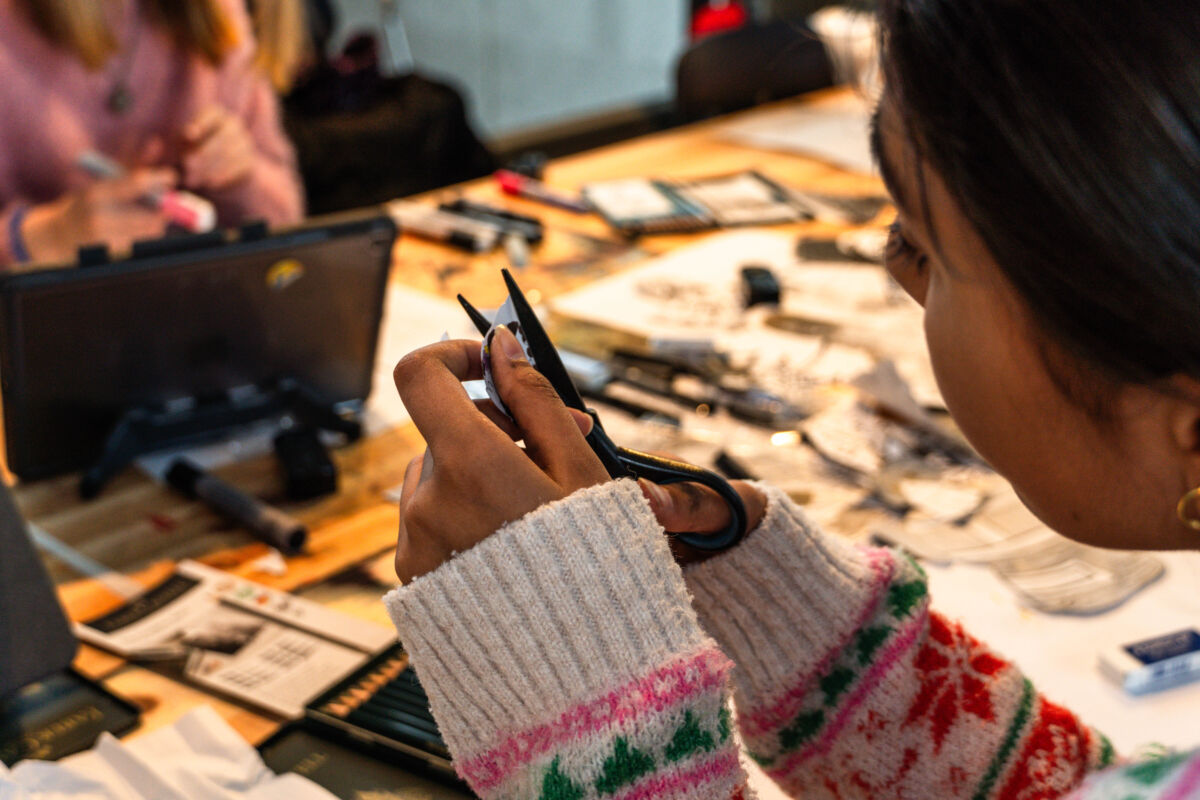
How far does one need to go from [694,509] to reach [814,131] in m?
1.46

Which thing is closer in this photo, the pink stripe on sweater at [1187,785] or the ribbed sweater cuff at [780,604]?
the pink stripe on sweater at [1187,785]

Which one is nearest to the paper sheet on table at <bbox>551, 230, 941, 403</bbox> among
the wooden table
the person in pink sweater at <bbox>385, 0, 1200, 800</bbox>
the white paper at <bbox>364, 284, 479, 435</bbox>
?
the white paper at <bbox>364, 284, 479, 435</bbox>

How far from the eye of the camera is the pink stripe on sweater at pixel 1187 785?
0.36m

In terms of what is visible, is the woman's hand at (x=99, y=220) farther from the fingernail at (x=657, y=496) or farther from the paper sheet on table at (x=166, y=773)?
the fingernail at (x=657, y=496)

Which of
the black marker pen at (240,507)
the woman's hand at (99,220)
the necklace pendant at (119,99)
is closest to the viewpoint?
the black marker pen at (240,507)

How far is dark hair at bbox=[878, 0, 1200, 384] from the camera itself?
36 cm

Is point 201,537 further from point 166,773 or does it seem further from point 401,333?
point 401,333

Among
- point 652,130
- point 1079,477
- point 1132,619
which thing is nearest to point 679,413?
point 1132,619

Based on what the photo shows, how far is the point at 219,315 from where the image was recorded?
82 centimetres

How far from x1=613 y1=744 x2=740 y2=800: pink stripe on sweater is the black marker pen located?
413mm

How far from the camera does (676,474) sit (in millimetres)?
530

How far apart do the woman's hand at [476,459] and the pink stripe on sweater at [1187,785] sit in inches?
9.4

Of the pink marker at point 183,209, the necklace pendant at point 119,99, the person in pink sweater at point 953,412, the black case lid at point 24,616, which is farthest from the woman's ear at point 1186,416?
the necklace pendant at point 119,99

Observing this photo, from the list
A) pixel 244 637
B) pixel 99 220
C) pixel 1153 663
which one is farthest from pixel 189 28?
pixel 1153 663
